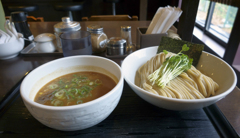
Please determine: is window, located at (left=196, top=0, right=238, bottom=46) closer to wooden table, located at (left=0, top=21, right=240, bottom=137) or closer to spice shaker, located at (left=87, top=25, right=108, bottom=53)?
spice shaker, located at (left=87, top=25, right=108, bottom=53)

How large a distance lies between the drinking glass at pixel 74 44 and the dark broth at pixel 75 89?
33 cm

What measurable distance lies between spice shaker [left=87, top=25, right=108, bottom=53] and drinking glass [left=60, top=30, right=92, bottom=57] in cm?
9

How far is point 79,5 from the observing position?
4020 millimetres

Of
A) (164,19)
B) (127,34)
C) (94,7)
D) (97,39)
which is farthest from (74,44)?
(94,7)

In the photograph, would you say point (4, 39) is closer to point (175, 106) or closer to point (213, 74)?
point (175, 106)

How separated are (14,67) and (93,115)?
2.91ft

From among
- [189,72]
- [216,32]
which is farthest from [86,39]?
[216,32]

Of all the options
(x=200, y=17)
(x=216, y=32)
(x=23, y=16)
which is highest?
(x=23, y=16)

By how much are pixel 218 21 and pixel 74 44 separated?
13.1 feet

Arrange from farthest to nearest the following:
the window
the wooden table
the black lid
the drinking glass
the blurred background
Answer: the blurred background
the window
the black lid
the drinking glass
the wooden table

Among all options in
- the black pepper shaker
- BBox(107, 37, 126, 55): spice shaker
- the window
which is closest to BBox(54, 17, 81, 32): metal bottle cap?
BBox(107, 37, 126, 55): spice shaker

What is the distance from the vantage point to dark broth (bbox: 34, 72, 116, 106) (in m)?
0.62

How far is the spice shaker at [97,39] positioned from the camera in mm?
1204

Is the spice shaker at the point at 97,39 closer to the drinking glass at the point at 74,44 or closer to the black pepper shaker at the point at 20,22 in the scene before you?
the drinking glass at the point at 74,44
